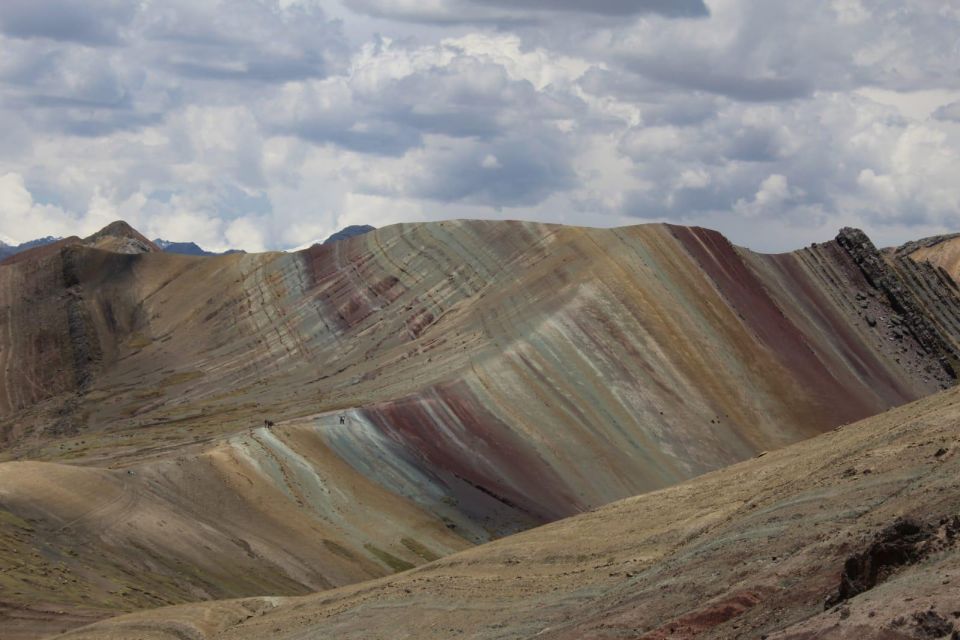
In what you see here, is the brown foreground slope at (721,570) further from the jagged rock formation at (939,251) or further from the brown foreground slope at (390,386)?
the jagged rock formation at (939,251)

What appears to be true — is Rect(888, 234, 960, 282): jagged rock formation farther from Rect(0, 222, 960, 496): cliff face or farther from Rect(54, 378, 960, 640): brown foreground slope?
Rect(54, 378, 960, 640): brown foreground slope

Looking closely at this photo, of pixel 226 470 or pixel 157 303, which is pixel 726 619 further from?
pixel 157 303

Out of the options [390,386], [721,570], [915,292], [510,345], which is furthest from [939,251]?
[721,570]

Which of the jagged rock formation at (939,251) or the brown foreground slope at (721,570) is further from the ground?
the jagged rock formation at (939,251)

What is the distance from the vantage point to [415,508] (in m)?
67.9

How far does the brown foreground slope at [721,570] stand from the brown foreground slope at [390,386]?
10726mm

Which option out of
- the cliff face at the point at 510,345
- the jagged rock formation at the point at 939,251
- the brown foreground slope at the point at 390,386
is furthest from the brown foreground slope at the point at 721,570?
the jagged rock formation at the point at 939,251

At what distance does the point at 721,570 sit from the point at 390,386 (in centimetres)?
5136

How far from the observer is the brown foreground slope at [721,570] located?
23672mm

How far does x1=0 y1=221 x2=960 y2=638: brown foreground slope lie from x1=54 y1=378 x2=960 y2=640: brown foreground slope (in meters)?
10.7

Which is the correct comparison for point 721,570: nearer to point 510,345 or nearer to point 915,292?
point 510,345

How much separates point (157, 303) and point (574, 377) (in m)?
45.6

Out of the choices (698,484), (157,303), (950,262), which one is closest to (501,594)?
(698,484)

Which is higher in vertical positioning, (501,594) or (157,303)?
(157,303)
